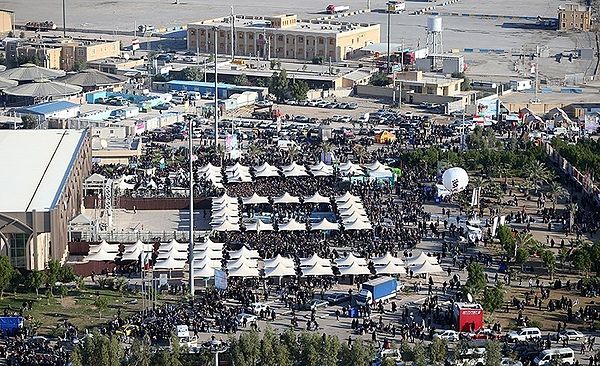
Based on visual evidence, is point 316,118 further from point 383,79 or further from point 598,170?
point 598,170

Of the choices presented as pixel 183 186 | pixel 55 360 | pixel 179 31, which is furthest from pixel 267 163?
pixel 179 31

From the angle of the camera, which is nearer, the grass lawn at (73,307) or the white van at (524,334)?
Result: the white van at (524,334)

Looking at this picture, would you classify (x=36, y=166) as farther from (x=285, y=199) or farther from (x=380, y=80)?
(x=380, y=80)

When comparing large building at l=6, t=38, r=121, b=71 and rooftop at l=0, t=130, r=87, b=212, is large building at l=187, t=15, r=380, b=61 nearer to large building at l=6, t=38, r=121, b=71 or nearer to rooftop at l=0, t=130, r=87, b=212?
large building at l=6, t=38, r=121, b=71

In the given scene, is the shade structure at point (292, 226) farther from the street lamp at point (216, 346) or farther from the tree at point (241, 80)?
the tree at point (241, 80)

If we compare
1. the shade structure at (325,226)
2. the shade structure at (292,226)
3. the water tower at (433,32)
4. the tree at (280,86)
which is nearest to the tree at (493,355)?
the shade structure at (325,226)

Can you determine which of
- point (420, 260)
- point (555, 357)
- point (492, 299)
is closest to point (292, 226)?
point (420, 260)
